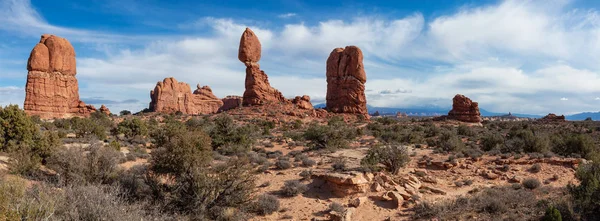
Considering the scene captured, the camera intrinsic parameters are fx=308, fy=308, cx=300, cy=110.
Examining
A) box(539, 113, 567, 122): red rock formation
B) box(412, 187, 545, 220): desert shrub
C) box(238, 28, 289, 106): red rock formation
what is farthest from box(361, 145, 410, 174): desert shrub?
box(539, 113, 567, 122): red rock formation

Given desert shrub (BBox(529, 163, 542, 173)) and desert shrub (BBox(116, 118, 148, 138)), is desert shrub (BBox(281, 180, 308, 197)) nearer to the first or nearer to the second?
desert shrub (BBox(529, 163, 542, 173))

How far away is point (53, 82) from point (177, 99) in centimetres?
3214

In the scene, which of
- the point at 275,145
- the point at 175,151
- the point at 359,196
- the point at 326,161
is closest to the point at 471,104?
the point at 275,145

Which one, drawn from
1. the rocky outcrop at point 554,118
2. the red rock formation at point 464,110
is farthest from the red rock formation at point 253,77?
the rocky outcrop at point 554,118

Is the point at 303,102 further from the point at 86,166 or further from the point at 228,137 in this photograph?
the point at 86,166

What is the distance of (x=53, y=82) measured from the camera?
4941 centimetres

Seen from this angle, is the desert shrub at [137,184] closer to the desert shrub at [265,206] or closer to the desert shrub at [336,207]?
the desert shrub at [265,206]

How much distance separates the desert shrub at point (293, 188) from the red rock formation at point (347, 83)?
136 ft

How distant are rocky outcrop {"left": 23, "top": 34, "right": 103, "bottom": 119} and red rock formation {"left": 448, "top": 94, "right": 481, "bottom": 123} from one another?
6077 cm

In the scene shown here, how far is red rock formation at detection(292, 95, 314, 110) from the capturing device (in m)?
52.1

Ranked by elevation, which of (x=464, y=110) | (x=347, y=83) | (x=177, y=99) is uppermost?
(x=347, y=83)

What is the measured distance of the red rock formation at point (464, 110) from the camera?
48.9 m

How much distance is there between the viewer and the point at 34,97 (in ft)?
156

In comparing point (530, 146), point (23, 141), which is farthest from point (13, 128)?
point (530, 146)
